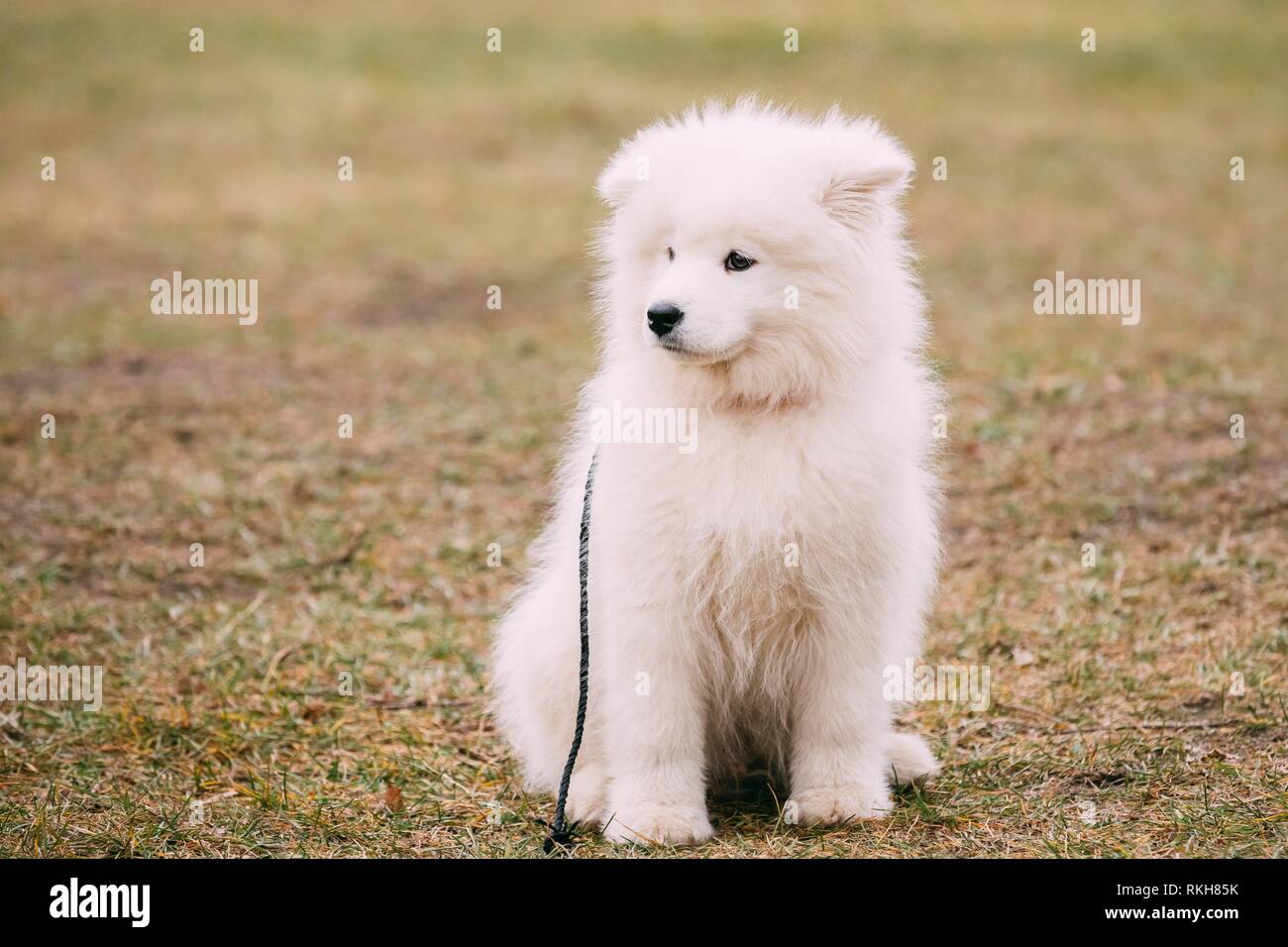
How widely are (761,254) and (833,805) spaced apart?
1.47 m

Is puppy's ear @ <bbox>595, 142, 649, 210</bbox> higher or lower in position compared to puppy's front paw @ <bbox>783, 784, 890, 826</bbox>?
higher

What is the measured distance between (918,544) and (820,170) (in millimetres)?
1095

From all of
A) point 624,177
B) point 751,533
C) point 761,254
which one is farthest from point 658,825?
point 624,177

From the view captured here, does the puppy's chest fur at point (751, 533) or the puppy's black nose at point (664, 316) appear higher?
the puppy's black nose at point (664, 316)

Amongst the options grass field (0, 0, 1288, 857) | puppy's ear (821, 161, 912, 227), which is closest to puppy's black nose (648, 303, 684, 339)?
puppy's ear (821, 161, 912, 227)

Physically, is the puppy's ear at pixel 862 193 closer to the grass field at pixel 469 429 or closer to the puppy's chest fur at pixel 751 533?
the puppy's chest fur at pixel 751 533

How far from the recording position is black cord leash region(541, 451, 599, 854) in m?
3.82

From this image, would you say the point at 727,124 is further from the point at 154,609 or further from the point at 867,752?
the point at 154,609

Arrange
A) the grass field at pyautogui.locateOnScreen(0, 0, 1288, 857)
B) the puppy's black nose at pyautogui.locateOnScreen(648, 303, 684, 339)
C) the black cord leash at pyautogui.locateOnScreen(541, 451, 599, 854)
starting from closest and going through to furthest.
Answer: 1. the puppy's black nose at pyautogui.locateOnScreen(648, 303, 684, 339)
2. the black cord leash at pyautogui.locateOnScreen(541, 451, 599, 854)
3. the grass field at pyautogui.locateOnScreen(0, 0, 1288, 857)

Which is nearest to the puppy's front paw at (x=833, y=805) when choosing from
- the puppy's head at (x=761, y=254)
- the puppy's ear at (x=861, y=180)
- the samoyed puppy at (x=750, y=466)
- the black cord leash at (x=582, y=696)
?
the samoyed puppy at (x=750, y=466)

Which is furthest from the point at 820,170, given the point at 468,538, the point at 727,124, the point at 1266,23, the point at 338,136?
the point at 1266,23

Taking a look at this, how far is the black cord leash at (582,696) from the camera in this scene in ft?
12.5

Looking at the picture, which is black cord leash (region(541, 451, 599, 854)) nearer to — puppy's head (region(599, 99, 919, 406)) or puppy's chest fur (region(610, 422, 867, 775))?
puppy's chest fur (region(610, 422, 867, 775))

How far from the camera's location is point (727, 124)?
12.7ft
